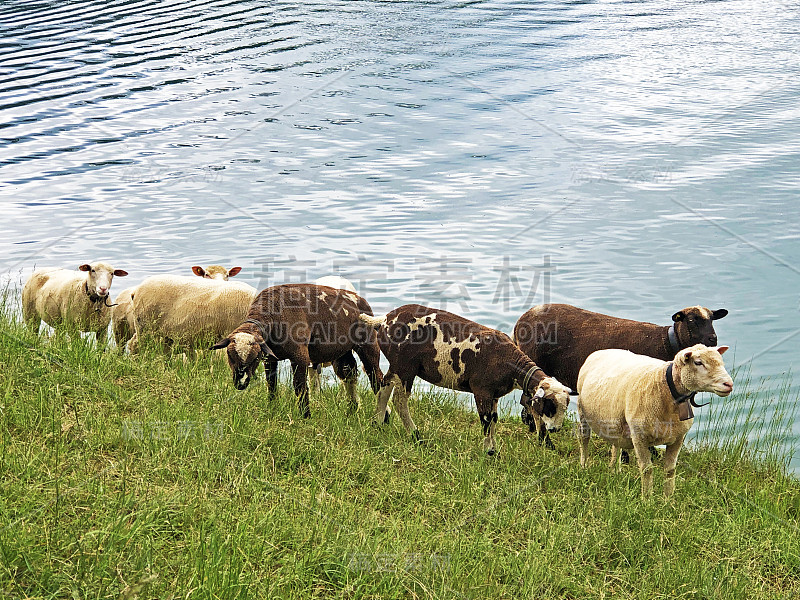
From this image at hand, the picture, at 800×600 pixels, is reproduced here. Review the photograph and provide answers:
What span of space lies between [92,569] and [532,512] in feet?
12.3

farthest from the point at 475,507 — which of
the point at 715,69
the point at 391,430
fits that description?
the point at 715,69

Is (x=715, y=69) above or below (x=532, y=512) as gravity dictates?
above

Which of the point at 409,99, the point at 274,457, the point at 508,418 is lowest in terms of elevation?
the point at 508,418

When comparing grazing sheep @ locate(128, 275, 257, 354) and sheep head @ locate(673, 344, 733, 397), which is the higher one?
sheep head @ locate(673, 344, 733, 397)

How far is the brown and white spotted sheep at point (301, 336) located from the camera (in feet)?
27.4

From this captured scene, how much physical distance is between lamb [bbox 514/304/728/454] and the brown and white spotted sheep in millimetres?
1925

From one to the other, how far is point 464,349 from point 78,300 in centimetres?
570

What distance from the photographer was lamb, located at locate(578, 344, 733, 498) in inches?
289

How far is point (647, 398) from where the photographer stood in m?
7.77

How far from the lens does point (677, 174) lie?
2356 centimetres

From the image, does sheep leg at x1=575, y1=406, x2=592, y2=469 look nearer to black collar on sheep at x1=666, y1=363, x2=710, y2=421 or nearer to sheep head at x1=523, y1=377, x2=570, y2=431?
sheep head at x1=523, y1=377, x2=570, y2=431

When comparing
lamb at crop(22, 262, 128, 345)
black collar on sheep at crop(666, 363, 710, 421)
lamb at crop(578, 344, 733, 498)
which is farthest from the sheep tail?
lamb at crop(22, 262, 128, 345)

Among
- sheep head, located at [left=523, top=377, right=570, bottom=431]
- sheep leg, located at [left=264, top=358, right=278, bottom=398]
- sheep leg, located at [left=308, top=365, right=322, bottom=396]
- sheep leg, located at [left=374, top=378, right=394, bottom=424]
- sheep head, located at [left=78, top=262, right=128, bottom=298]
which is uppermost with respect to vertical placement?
sheep head, located at [left=78, top=262, right=128, bottom=298]

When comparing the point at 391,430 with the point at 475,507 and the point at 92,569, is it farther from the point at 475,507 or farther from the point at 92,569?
the point at 92,569
